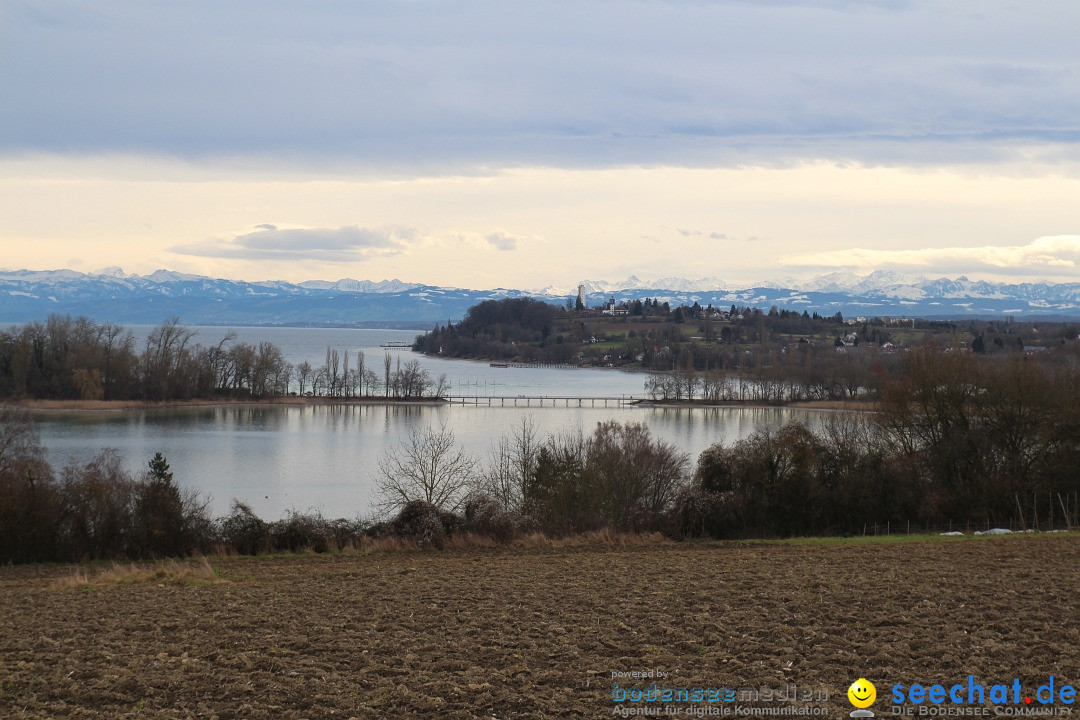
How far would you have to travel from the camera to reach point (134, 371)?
2472 inches

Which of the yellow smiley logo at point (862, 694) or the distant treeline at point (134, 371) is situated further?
the distant treeline at point (134, 371)

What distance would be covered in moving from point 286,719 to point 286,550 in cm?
1144

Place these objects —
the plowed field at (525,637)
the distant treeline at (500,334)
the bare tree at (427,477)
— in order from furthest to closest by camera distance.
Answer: the distant treeline at (500,334) < the bare tree at (427,477) < the plowed field at (525,637)

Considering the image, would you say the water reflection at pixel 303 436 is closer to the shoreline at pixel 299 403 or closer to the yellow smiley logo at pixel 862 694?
the shoreline at pixel 299 403

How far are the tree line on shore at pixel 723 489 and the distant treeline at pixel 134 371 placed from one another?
3782 centimetres

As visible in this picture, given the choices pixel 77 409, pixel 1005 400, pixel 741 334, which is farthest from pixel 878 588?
pixel 741 334

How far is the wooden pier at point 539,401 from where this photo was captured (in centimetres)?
6781

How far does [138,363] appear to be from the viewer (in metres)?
63.5

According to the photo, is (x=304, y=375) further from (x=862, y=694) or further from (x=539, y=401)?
(x=862, y=694)

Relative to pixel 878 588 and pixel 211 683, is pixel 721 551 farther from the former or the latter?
pixel 211 683

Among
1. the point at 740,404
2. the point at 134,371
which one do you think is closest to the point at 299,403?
the point at 134,371

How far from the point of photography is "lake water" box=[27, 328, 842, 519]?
97.0 ft

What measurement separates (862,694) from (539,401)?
210 ft

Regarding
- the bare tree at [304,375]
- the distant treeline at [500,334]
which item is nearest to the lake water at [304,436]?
the bare tree at [304,375]
